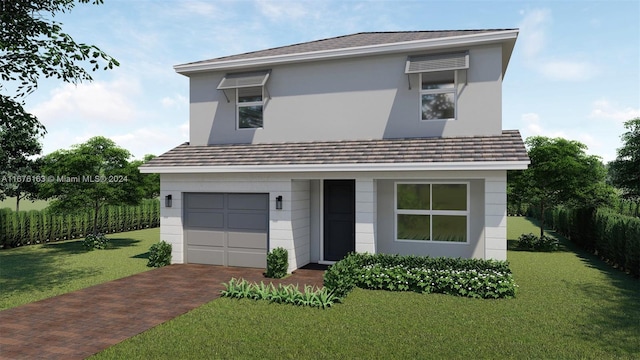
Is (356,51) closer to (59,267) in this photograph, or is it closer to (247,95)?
(247,95)

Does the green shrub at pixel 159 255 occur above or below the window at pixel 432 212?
below

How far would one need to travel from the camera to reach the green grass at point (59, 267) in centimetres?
1025

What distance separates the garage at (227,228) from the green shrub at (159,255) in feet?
2.14

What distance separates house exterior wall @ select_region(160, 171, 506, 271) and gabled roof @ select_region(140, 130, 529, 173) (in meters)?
0.40

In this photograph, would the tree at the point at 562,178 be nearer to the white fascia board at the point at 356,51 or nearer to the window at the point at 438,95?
the window at the point at 438,95

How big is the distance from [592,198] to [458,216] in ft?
35.3

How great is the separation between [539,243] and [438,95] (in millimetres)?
9819

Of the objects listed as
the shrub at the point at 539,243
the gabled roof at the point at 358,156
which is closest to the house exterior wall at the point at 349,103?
the gabled roof at the point at 358,156

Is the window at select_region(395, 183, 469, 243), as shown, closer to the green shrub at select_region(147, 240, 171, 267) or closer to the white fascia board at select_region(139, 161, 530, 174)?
the white fascia board at select_region(139, 161, 530, 174)

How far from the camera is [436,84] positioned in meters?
12.1

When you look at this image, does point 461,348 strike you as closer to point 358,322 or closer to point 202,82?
point 358,322

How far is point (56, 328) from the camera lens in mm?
7355

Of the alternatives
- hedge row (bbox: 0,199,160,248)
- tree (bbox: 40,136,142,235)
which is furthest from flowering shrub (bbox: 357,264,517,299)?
hedge row (bbox: 0,199,160,248)

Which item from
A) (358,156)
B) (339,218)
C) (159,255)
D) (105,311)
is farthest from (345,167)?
(159,255)
